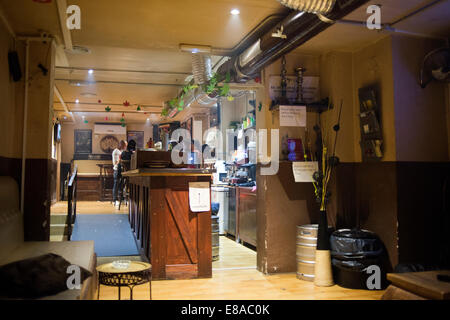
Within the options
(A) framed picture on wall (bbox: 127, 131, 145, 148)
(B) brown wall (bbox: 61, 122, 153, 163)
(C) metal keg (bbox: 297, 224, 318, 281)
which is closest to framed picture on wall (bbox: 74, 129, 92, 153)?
(B) brown wall (bbox: 61, 122, 153, 163)

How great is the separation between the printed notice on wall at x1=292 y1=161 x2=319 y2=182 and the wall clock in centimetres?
1075

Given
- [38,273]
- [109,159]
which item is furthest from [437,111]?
[109,159]

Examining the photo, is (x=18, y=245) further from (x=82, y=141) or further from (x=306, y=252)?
(x=82, y=141)

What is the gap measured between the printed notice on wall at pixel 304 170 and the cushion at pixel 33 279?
3.17 m

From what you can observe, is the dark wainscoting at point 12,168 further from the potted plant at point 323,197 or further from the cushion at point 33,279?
the potted plant at point 323,197

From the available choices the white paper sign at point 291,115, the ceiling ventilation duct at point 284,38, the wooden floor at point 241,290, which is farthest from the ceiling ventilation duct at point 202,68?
the wooden floor at point 241,290

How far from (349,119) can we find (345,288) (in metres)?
2.05

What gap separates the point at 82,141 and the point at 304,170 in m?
11.3

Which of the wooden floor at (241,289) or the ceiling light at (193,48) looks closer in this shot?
the wooden floor at (241,289)

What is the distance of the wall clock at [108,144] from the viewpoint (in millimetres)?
14578

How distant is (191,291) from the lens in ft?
13.8

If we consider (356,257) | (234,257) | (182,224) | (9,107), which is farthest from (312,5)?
(234,257)

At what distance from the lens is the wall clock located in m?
14.6

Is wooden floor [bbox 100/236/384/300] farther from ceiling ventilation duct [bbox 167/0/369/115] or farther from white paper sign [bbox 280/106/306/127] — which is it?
ceiling ventilation duct [bbox 167/0/369/115]
